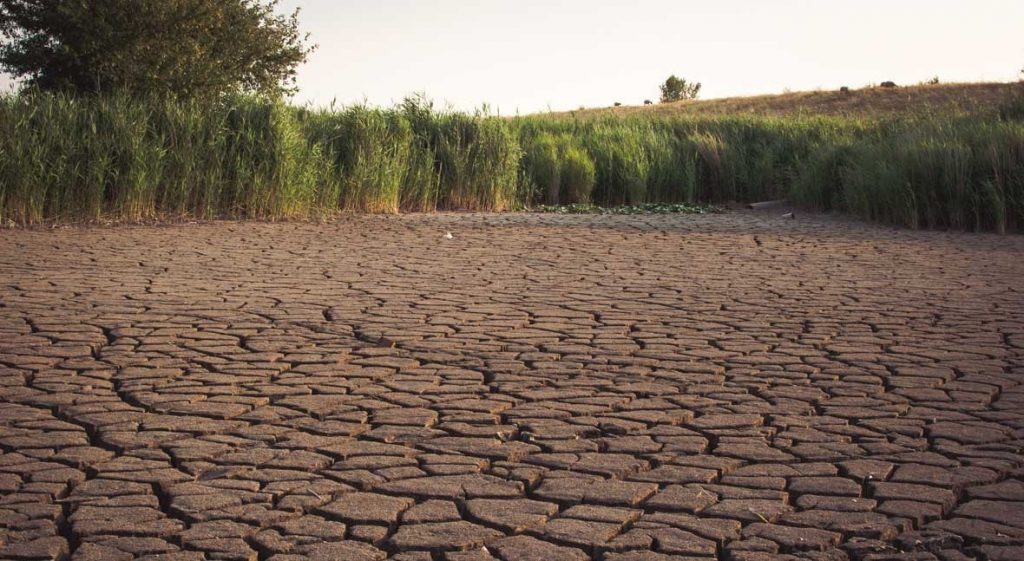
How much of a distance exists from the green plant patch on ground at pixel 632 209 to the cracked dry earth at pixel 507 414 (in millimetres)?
8871

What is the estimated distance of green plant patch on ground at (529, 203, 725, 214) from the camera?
66.3ft

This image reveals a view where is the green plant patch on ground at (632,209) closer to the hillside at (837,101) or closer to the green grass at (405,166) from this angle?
the green grass at (405,166)

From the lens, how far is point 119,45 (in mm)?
23094

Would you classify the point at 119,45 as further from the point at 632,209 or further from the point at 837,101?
the point at 837,101

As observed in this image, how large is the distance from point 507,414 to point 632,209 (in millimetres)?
15108

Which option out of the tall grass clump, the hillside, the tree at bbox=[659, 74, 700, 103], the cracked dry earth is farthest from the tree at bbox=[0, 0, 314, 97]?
the tree at bbox=[659, 74, 700, 103]

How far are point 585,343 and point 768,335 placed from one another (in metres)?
1.27

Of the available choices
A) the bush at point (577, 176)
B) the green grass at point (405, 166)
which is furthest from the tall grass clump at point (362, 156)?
the bush at point (577, 176)

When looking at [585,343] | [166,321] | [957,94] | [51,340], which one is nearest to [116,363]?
[51,340]

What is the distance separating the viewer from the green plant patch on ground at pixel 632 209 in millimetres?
20219

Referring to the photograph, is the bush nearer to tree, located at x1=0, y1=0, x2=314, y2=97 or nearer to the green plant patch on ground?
the green plant patch on ground

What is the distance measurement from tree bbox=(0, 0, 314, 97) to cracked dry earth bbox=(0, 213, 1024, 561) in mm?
12436

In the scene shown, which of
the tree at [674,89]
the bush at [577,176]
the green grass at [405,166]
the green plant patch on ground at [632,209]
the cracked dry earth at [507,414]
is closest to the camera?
the cracked dry earth at [507,414]

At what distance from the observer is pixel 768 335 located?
788 cm
